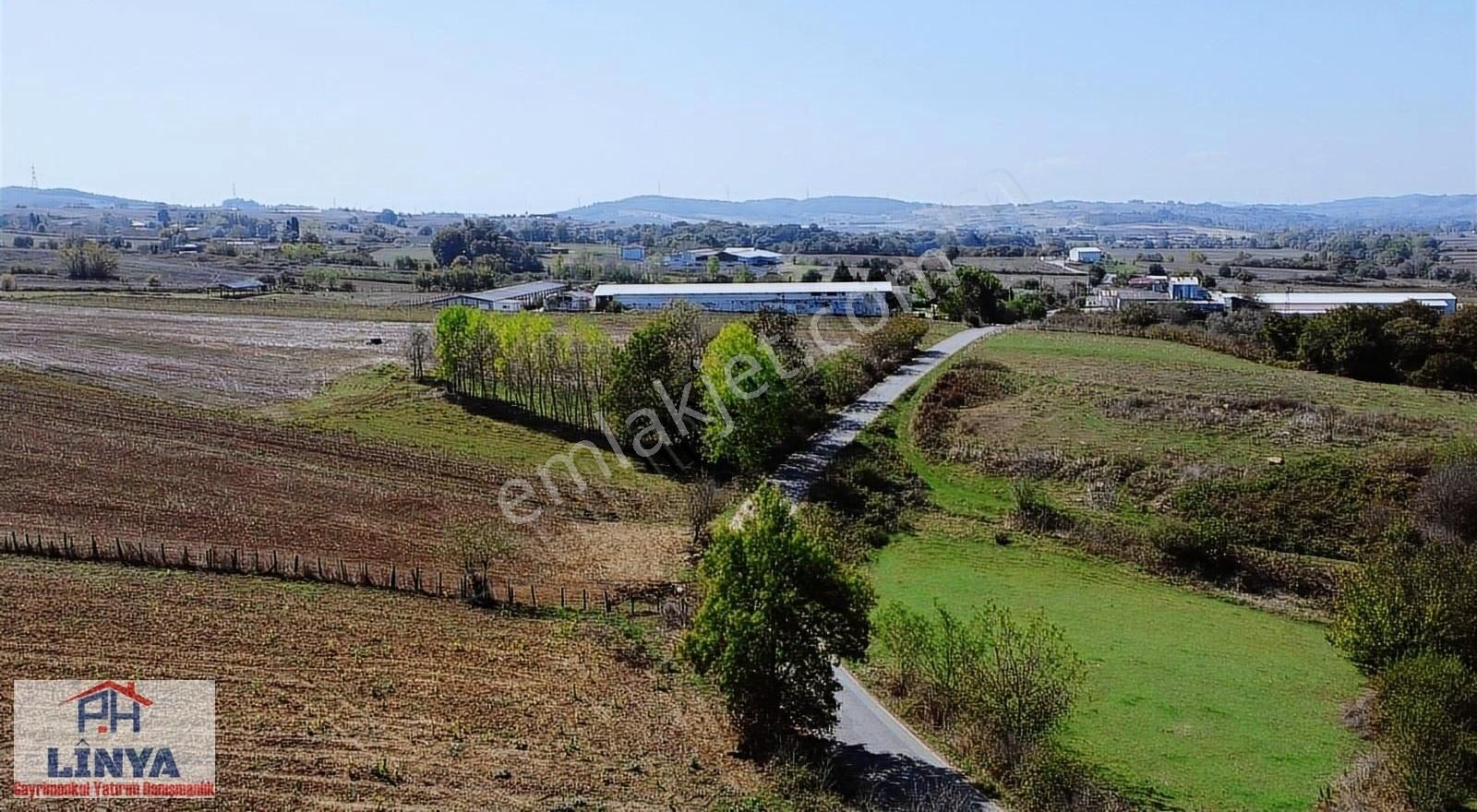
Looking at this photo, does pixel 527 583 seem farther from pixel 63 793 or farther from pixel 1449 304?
pixel 1449 304

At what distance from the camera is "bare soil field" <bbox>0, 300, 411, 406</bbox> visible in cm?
5372

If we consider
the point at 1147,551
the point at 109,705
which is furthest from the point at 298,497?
the point at 1147,551

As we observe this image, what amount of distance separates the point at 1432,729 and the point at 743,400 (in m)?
26.6

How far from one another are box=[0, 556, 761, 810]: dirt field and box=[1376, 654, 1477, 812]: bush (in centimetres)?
1306

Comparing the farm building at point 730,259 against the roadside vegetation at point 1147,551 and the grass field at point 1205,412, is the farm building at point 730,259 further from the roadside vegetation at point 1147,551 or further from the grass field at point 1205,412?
the grass field at point 1205,412

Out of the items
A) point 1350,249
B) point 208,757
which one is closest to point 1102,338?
point 208,757

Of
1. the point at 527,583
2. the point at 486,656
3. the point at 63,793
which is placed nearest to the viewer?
the point at 63,793

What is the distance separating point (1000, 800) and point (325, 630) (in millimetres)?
16495

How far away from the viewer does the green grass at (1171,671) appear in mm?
21000

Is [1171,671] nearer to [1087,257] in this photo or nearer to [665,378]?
[665,378]

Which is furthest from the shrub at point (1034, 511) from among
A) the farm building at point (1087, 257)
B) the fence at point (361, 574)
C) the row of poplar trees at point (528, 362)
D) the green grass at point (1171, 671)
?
the farm building at point (1087, 257)

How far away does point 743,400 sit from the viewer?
41281 millimetres

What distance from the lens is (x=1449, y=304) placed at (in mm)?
88750

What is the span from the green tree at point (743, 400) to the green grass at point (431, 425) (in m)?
3.13
